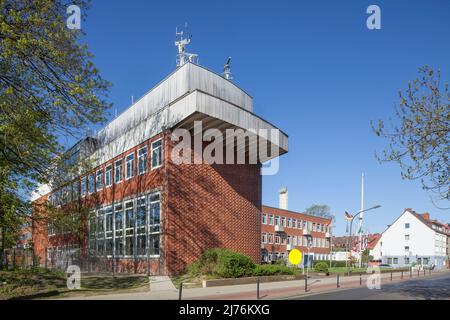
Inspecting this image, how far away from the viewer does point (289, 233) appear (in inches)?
2682

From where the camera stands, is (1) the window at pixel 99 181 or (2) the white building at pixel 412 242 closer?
(1) the window at pixel 99 181

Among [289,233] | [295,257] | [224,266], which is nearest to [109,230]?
[224,266]

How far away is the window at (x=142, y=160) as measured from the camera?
28.7 m

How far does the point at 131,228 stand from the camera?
97.4 feet

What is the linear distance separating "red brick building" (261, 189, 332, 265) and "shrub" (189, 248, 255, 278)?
1406 inches

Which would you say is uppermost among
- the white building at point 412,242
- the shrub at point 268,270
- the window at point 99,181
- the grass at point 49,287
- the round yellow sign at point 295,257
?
the window at point 99,181

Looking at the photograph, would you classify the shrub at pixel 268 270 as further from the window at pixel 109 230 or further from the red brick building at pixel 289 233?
the red brick building at pixel 289 233

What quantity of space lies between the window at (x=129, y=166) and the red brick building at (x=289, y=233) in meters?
32.8

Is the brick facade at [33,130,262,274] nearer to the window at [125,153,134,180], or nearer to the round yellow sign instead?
the window at [125,153,134,180]

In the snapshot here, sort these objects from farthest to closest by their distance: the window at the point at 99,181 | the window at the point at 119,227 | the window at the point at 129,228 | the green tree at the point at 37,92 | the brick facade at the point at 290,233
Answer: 1. the brick facade at the point at 290,233
2. the window at the point at 99,181
3. the window at the point at 119,227
4. the window at the point at 129,228
5. the green tree at the point at 37,92

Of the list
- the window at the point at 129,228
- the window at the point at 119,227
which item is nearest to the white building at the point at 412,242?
the window at the point at 119,227

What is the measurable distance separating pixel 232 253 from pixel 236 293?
18.0 feet

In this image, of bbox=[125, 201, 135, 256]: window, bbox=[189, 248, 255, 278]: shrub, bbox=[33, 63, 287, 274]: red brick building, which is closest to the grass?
bbox=[33, 63, 287, 274]: red brick building

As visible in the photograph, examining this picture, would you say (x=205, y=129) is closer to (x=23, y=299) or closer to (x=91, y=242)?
(x=23, y=299)
